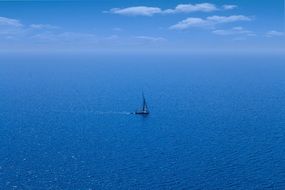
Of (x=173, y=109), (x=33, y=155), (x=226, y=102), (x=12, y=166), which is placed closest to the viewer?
(x=12, y=166)

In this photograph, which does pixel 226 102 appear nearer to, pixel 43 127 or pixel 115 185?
→ pixel 43 127

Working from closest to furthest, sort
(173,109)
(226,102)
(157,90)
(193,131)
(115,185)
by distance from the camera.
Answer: (115,185) < (193,131) < (173,109) < (226,102) < (157,90)

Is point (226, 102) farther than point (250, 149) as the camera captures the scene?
Yes

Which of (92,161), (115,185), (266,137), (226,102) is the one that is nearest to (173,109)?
(226,102)

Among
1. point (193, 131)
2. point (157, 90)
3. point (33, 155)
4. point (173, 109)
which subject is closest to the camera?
point (33, 155)

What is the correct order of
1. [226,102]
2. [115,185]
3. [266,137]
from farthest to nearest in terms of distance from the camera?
1. [226,102]
2. [266,137]
3. [115,185]

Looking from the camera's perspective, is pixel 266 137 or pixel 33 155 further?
pixel 266 137

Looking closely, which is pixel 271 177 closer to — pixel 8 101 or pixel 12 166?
pixel 12 166

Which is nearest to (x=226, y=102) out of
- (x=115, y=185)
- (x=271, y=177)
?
(x=271, y=177)
